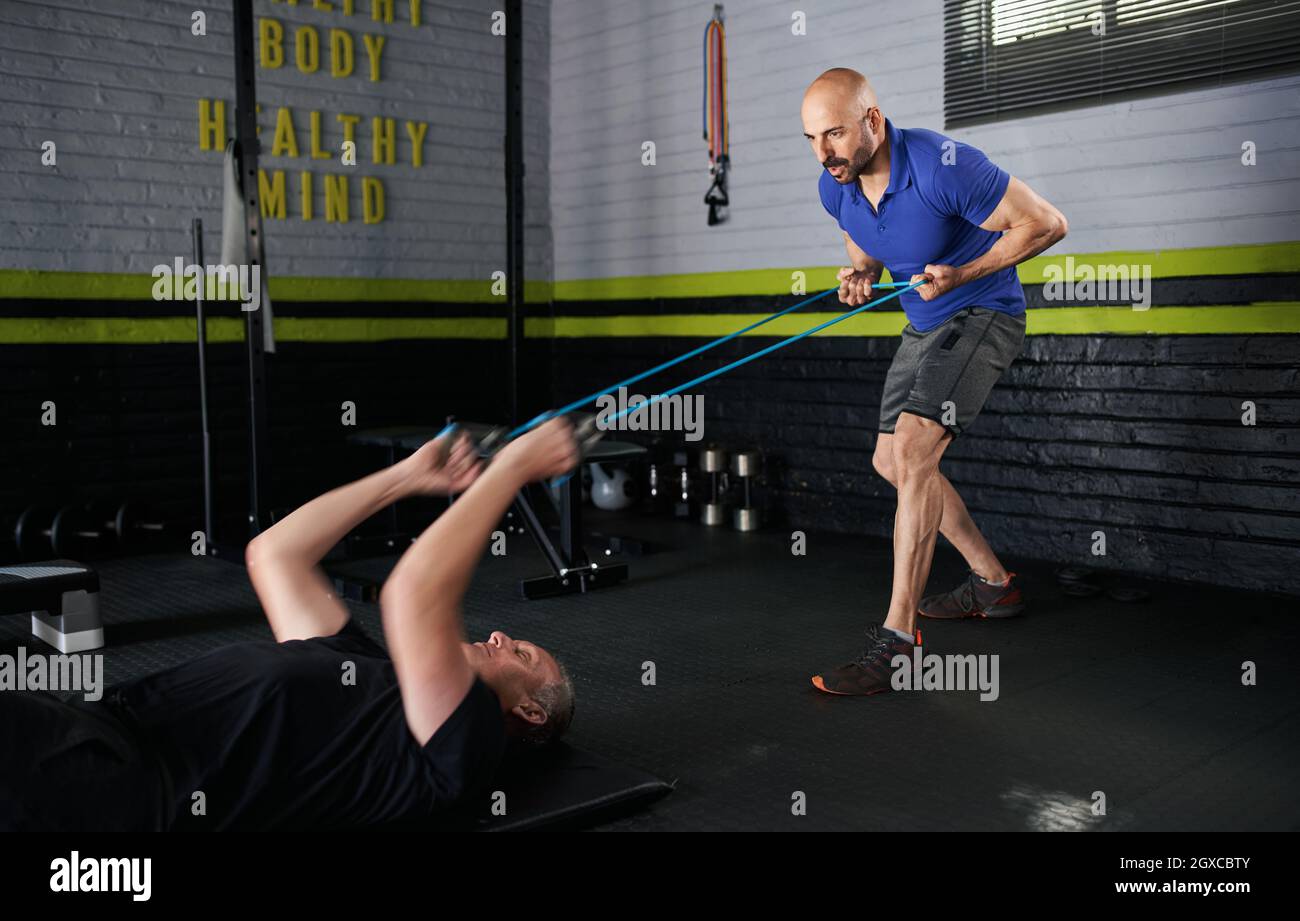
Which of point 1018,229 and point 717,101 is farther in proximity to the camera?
point 717,101

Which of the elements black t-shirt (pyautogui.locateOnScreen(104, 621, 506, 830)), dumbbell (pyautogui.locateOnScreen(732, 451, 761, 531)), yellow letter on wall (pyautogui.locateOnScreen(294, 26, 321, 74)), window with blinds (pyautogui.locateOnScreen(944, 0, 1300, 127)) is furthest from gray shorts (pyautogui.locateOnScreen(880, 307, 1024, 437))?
yellow letter on wall (pyautogui.locateOnScreen(294, 26, 321, 74))

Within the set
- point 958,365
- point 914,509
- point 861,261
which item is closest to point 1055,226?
point 958,365

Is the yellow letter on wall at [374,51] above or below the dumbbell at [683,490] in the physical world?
above

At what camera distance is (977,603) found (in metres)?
3.64

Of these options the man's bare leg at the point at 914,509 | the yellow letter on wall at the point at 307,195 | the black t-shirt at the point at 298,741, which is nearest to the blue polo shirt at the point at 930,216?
the man's bare leg at the point at 914,509

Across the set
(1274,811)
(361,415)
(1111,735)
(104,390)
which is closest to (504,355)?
(361,415)

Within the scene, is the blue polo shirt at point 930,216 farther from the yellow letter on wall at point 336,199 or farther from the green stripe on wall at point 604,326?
the yellow letter on wall at point 336,199

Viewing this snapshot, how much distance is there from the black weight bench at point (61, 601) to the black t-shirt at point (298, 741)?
1759mm

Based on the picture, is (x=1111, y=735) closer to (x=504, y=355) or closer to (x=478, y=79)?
(x=504, y=355)

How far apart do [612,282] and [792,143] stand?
52.9 inches

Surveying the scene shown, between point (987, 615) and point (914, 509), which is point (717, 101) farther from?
point (914, 509)

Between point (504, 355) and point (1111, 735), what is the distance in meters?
4.17

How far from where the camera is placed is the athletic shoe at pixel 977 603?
3.62 m

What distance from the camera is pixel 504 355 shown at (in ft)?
20.4
